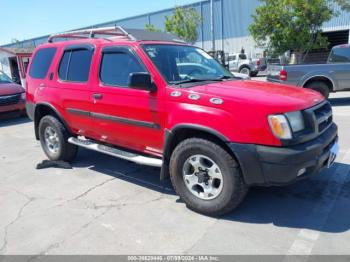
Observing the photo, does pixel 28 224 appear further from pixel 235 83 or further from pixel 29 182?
pixel 235 83

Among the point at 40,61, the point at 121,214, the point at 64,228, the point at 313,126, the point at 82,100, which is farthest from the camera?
the point at 40,61

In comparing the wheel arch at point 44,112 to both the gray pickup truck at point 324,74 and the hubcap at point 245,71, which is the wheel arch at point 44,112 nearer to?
the gray pickup truck at point 324,74

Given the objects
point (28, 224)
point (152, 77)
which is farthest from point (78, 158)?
point (152, 77)

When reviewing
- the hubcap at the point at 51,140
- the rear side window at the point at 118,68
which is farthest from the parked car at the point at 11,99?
the rear side window at the point at 118,68

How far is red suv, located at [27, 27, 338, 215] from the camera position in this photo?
310cm

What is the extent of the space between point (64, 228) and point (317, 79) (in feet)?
28.7

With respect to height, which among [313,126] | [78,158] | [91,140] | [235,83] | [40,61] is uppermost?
[40,61]

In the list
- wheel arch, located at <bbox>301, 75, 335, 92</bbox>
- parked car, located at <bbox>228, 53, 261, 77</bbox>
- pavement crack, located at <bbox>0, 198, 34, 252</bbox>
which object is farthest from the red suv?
parked car, located at <bbox>228, 53, 261, 77</bbox>

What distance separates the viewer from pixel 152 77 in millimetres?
3811

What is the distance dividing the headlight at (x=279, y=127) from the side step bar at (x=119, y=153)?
1.46 meters

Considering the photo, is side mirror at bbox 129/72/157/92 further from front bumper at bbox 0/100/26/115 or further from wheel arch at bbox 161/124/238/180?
front bumper at bbox 0/100/26/115

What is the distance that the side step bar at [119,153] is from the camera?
13.1 ft

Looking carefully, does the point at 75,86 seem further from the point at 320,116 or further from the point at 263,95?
the point at 320,116

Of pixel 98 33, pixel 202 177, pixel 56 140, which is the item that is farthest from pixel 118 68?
pixel 56 140
